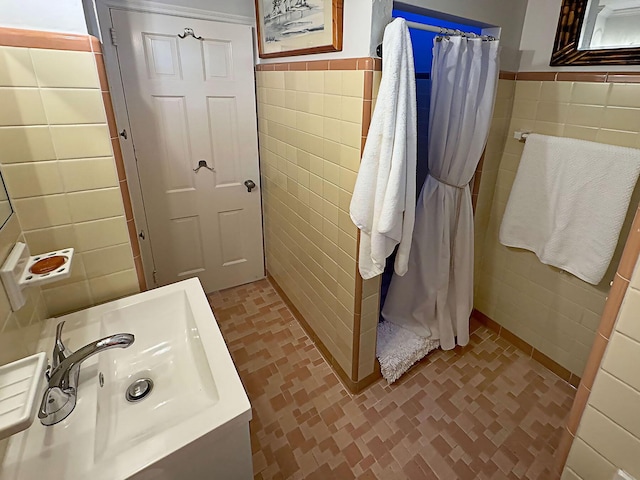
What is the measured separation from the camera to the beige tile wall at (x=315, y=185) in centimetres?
143

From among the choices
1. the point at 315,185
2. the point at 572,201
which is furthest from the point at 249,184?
the point at 572,201

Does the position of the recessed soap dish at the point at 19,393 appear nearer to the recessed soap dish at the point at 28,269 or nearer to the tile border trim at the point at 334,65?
the recessed soap dish at the point at 28,269

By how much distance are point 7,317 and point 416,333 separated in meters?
1.81

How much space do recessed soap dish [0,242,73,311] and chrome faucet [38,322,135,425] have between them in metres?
0.15

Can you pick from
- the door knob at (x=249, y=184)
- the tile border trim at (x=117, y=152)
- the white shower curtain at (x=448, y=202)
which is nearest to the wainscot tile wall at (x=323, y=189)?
the door knob at (x=249, y=184)

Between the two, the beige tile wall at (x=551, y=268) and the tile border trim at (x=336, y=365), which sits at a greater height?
the beige tile wall at (x=551, y=268)

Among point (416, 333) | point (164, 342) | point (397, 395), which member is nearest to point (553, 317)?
point (416, 333)

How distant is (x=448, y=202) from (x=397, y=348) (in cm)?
85

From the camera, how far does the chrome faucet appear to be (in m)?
0.82

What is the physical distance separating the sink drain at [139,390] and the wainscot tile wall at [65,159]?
1.19 feet

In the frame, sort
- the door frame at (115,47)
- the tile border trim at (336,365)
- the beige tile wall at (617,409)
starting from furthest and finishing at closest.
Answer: the tile border trim at (336,365), the door frame at (115,47), the beige tile wall at (617,409)

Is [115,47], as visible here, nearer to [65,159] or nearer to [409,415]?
[65,159]

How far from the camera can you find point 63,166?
1026mm

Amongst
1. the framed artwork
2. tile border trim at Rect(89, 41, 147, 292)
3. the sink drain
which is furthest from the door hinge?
the sink drain
